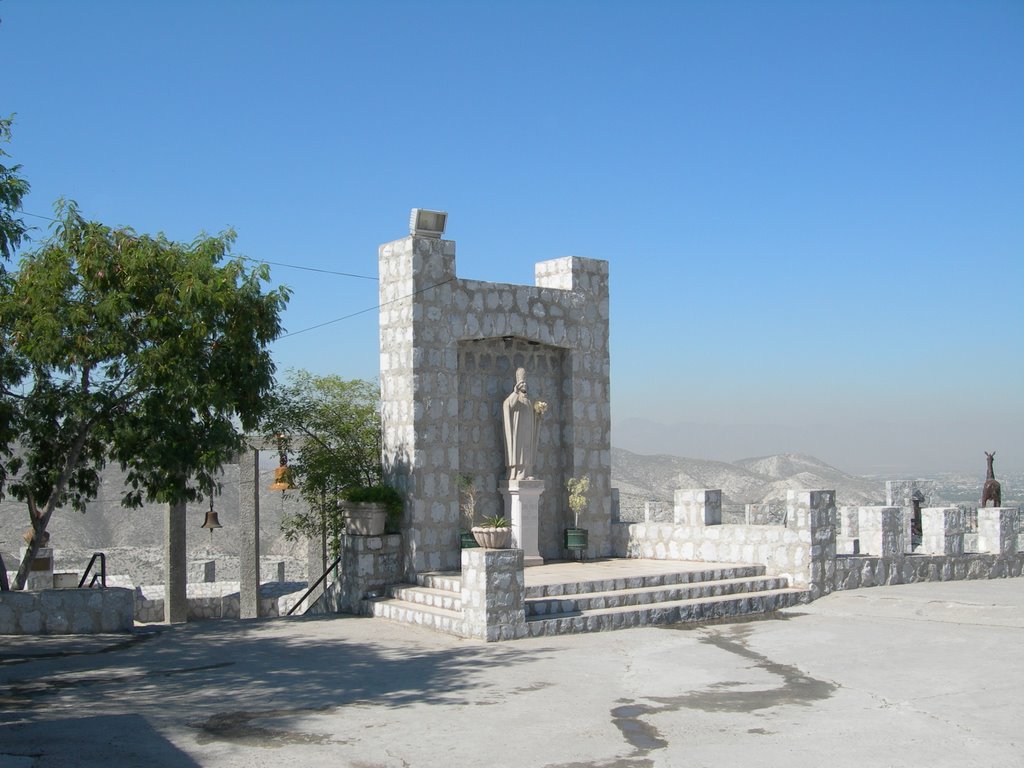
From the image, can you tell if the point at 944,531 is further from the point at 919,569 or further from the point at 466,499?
the point at 466,499

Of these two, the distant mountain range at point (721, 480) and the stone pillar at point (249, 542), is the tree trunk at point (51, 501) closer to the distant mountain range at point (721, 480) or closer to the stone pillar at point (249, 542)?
the stone pillar at point (249, 542)

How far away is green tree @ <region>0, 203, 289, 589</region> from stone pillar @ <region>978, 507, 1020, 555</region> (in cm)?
1261

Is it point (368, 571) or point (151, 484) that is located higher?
point (151, 484)

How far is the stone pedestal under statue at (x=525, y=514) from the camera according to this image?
16.6 m

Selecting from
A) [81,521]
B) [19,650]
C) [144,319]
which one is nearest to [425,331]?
[144,319]

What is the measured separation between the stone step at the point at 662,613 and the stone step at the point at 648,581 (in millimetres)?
435

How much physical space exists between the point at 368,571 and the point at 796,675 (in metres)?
6.99

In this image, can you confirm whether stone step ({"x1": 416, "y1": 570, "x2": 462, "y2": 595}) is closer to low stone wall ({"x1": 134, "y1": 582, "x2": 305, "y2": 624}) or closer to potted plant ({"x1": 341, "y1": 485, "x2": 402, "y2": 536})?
potted plant ({"x1": 341, "y1": 485, "x2": 402, "y2": 536})

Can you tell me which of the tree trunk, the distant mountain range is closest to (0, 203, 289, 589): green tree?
the tree trunk

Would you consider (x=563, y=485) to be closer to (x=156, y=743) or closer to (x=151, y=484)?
(x=151, y=484)

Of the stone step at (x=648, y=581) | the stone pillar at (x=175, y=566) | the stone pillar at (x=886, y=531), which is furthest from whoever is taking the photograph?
the stone pillar at (x=175, y=566)

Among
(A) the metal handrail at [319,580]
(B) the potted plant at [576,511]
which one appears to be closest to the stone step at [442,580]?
(A) the metal handrail at [319,580]

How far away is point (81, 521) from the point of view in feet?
140

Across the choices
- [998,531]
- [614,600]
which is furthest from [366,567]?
[998,531]
